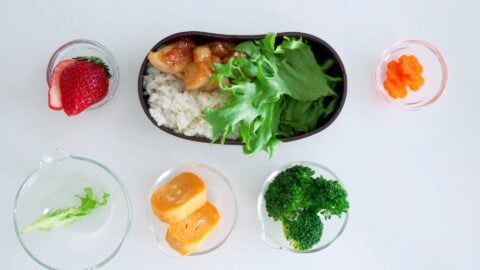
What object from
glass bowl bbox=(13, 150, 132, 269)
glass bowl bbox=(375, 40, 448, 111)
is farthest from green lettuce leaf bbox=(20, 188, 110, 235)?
glass bowl bbox=(375, 40, 448, 111)

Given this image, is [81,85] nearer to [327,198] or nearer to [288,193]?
[288,193]

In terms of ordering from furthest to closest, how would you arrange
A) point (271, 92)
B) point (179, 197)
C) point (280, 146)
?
point (280, 146) → point (179, 197) → point (271, 92)

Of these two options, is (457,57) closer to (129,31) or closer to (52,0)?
(129,31)

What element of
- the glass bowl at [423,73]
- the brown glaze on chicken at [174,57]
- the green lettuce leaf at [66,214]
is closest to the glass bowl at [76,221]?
the green lettuce leaf at [66,214]

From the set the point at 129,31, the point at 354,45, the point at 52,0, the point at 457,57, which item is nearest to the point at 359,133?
the point at 354,45

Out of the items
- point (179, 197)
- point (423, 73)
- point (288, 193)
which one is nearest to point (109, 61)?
point (179, 197)

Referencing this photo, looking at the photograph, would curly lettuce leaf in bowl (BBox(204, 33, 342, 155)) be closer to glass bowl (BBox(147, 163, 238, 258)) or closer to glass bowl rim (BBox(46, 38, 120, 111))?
glass bowl (BBox(147, 163, 238, 258))
